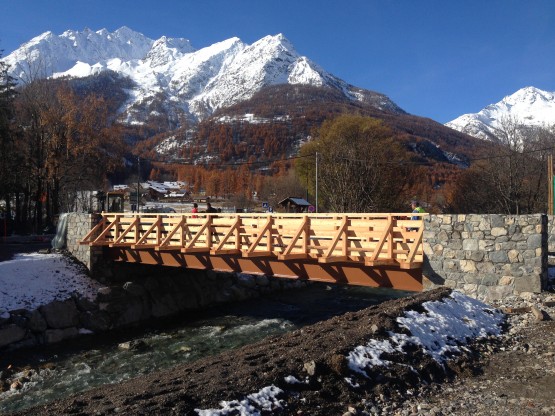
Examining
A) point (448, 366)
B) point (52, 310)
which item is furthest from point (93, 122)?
point (448, 366)

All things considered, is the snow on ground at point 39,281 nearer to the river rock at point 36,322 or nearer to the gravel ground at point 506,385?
the river rock at point 36,322

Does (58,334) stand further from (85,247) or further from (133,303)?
(85,247)

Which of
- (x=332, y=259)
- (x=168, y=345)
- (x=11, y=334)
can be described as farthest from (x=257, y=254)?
(x=11, y=334)

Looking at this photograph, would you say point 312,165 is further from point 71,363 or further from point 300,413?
point 300,413

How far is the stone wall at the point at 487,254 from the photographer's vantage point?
10414 mm

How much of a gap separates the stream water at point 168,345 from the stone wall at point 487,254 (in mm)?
6349

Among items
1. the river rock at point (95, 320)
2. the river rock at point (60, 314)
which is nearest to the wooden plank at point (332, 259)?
the river rock at point (95, 320)

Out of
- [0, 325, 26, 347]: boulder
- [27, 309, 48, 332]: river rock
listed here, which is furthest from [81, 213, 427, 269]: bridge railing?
[0, 325, 26, 347]: boulder

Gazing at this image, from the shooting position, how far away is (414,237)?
11.6 meters

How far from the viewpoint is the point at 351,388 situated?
18.6 feet

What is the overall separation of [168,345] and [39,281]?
6594 millimetres

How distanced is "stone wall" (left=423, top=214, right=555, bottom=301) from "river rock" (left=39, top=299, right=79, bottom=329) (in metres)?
12.0

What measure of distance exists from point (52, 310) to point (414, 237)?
40.5 ft

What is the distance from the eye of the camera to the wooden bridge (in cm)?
1159
